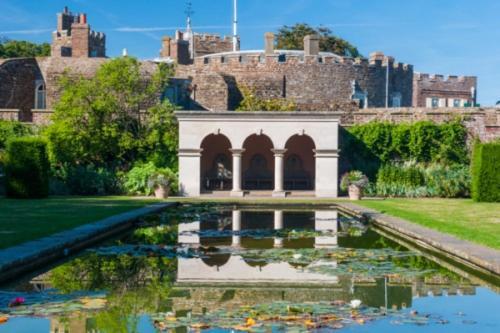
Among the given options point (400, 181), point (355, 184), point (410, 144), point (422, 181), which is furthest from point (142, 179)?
point (410, 144)

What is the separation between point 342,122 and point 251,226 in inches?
787

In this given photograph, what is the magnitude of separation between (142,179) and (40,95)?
1290 cm

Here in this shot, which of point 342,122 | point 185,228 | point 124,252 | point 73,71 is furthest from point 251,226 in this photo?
point 73,71

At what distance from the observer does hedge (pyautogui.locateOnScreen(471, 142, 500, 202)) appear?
1043 inches

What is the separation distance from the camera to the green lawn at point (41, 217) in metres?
13.2

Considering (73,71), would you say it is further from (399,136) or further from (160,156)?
(399,136)

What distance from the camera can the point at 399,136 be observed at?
33.5m

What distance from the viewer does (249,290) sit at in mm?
9141

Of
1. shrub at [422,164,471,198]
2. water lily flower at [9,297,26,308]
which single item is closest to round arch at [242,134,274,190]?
shrub at [422,164,471,198]

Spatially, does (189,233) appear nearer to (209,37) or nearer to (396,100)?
(396,100)

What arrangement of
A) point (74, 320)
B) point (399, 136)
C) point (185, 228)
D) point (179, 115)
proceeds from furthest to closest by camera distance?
1. point (399, 136)
2. point (179, 115)
3. point (185, 228)
4. point (74, 320)

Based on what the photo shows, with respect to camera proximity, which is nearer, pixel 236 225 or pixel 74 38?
pixel 236 225

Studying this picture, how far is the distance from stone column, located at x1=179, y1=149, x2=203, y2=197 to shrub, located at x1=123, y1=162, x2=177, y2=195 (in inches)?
14.5

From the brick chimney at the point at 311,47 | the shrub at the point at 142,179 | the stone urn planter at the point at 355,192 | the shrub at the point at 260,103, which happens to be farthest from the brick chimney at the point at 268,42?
the stone urn planter at the point at 355,192
